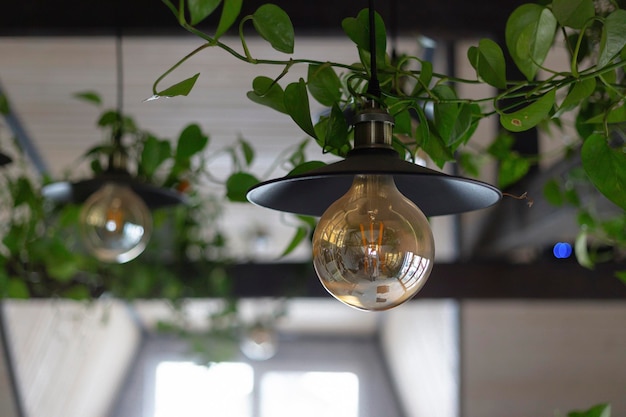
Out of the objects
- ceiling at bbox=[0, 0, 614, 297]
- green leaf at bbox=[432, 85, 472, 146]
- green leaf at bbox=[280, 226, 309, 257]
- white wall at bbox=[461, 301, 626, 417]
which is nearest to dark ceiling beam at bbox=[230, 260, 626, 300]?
ceiling at bbox=[0, 0, 614, 297]

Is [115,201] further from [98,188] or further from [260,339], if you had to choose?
[260,339]

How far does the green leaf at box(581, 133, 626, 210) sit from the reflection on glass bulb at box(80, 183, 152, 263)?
115cm

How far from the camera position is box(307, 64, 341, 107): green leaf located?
0.78m

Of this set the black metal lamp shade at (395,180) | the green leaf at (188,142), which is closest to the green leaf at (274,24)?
the black metal lamp shade at (395,180)

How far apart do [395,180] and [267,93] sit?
0.50 ft

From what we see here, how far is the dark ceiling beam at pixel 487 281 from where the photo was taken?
4.04 m

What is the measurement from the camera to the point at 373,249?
0.69 meters

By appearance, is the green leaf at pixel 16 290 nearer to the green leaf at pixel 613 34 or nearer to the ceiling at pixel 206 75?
the ceiling at pixel 206 75

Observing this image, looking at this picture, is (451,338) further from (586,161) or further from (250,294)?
(586,161)

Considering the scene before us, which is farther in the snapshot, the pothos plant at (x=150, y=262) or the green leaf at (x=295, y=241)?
the pothos plant at (x=150, y=262)

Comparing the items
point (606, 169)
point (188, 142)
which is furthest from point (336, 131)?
point (188, 142)

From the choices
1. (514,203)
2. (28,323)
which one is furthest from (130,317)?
(514,203)

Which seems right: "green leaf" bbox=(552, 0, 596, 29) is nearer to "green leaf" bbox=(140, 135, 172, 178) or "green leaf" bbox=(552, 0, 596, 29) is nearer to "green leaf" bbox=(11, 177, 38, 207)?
"green leaf" bbox=(140, 135, 172, 178)

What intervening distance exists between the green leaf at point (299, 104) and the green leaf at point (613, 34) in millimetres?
251
